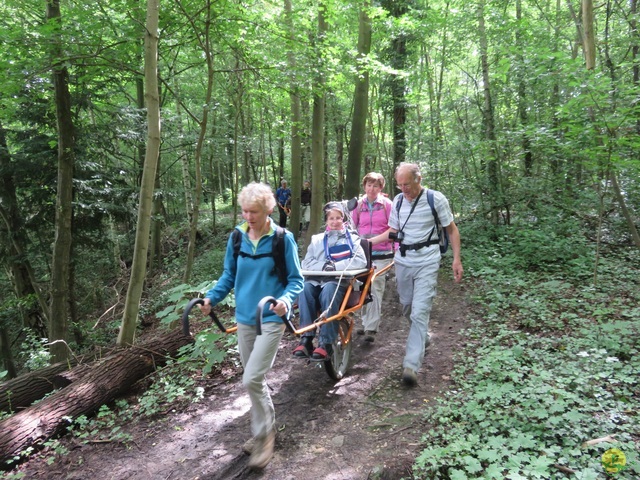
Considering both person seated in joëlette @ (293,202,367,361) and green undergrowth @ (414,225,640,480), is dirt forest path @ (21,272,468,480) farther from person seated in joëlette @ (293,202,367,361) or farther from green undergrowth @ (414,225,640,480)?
person seated in joëlette @ (293,202,367,361)

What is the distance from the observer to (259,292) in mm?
3268

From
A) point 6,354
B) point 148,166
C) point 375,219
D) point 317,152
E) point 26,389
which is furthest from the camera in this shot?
point 6,354

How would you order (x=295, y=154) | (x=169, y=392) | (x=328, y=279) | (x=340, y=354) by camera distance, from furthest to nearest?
(x=295, y=154), (x=169, y=392), (x=340, y=354), (x=328, y=279)

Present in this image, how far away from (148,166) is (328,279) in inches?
120

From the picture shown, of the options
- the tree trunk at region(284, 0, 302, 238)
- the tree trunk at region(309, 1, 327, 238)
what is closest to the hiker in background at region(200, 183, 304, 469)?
the tree trunk at region(284, 0, 302, 238)

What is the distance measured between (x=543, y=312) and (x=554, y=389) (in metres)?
2.72

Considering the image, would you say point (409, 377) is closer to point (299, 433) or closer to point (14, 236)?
point (299, 433)

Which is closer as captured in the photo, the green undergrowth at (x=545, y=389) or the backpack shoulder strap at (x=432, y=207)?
the green undergrowth at (x=545, y=389)

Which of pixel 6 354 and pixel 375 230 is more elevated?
pixel 375 230

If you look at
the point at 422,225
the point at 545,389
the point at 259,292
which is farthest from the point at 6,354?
the point at 545,389

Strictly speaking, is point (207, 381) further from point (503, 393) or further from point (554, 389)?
point (554, 389)

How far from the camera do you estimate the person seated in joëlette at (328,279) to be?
413 cm

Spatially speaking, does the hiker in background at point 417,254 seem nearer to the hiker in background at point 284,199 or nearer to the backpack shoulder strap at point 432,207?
the backpack shoulder strap at point 432,207

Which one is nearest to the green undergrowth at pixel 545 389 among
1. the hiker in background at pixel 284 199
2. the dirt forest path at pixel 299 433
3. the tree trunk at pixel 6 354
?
the dirt forest path at pixel 299 433
